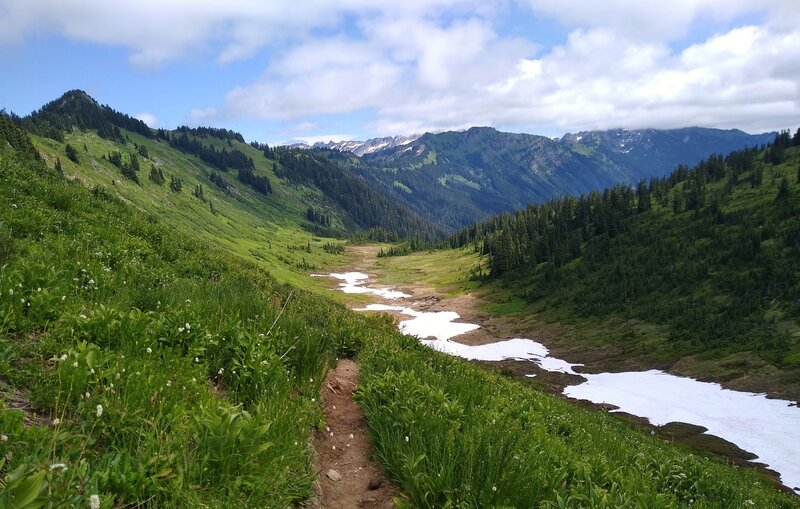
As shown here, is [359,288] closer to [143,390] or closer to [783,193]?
[783,193]

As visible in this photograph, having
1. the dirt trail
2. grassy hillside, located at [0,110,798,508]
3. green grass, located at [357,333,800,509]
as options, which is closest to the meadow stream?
green grass, located at [357,333,800,509]

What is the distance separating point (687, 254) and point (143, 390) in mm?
138191

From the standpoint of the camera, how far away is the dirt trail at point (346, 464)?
5.42m

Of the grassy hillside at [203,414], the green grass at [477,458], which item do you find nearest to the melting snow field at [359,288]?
the green grass at [477,458]

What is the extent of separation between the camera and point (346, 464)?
20.7ft

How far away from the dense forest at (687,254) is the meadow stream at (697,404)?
46.9ft

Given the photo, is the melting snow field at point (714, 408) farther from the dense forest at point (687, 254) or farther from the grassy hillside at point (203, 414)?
the grassy hillside at point (203, 414)

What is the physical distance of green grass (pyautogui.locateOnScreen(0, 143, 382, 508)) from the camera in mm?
3439

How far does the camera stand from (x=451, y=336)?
105500mm

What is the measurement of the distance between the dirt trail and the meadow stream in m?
28.4

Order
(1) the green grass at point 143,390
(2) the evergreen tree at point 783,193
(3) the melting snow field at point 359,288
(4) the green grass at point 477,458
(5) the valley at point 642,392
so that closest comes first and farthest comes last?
(1) the green grass at point 143,390 < (4) the green grass at point 477,458 < (5) the valley at point 642,392 < (2) the evergreen tree at point 783,193 < (3) the melting snow field at point 359,288

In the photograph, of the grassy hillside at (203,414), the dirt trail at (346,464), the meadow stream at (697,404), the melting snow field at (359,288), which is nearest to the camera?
the grassy hillside at (203,414)

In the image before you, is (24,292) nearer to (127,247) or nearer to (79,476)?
(79,476)

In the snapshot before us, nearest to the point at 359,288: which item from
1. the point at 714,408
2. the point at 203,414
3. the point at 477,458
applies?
the point at 714,408
